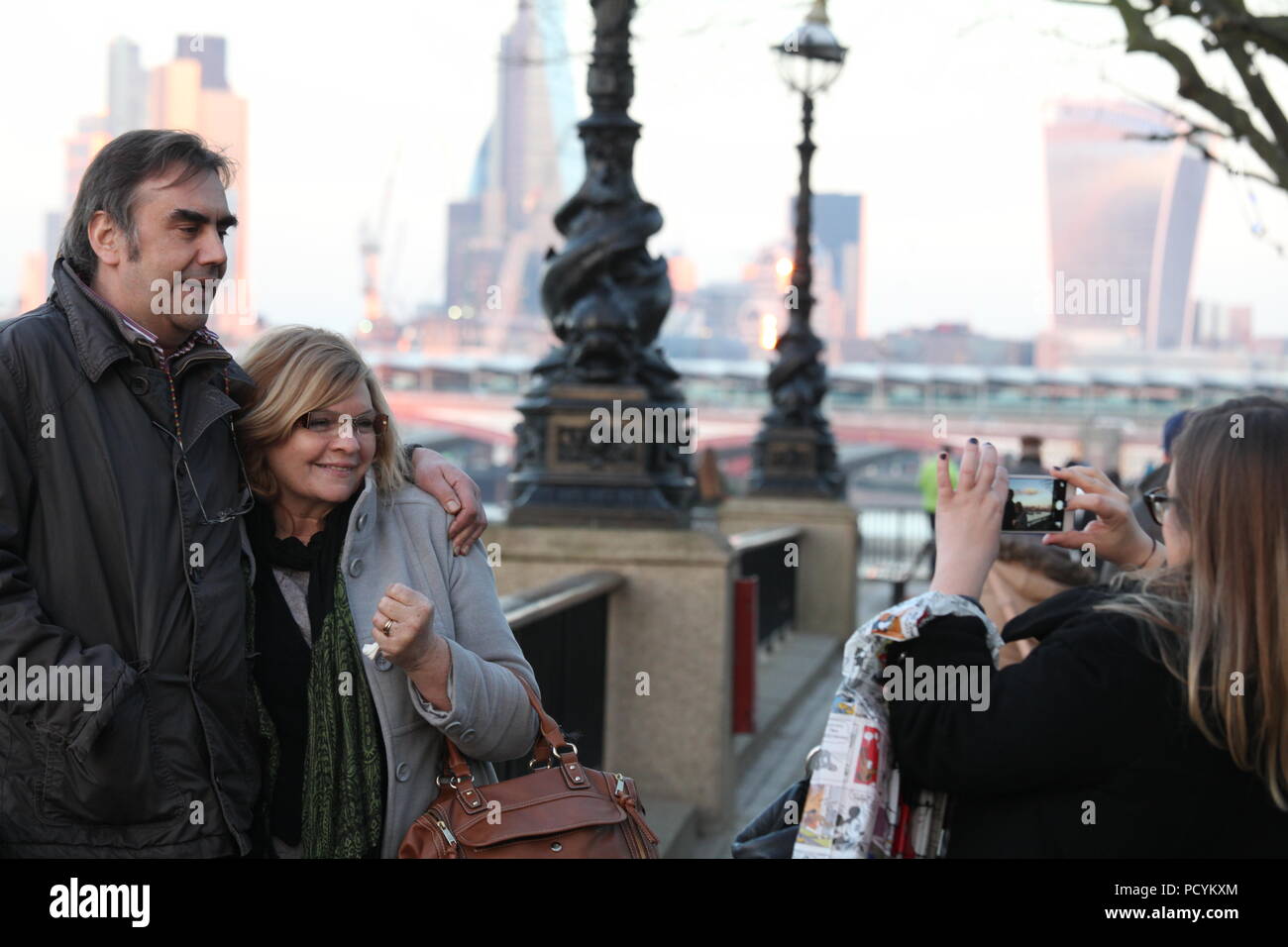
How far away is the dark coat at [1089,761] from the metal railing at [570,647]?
3.00 metres

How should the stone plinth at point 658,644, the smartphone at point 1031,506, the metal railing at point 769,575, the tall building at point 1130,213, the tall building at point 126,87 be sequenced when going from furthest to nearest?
1. the tall building at point 1130,213
2. the tall building at point 126,87
3. the metal railing at point 769,575
4. the stone plinth at point 658,644
5. the smartphone at point 1031,506

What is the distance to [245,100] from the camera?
119 m

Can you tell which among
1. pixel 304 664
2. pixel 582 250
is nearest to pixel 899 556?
pixel 582 250

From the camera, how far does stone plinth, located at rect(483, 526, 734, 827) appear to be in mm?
6867

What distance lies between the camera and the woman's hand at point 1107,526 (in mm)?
2752

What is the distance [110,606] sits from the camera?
236 cm

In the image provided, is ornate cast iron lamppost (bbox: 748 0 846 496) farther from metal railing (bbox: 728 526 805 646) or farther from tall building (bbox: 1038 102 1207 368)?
tall building (bbox: 1038 102 1207 368)

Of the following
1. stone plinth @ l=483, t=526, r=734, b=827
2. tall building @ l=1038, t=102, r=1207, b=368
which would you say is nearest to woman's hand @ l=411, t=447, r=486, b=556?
stone plinth @ l=483, t=526, r=734, b=827

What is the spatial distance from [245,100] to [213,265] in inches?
4930

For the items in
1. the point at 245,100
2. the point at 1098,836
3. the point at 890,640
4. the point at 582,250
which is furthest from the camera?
the point at 245,100

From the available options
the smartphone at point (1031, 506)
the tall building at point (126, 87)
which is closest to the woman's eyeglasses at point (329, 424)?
the smartphone at point (1031, 506)

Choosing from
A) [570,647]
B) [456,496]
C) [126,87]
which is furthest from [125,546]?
[126,87]

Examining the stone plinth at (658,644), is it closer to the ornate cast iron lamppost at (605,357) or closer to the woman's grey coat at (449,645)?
the ornate cast iron lamppost at (605,357)

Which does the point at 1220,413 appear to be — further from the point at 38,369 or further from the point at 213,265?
the point at 38,369
